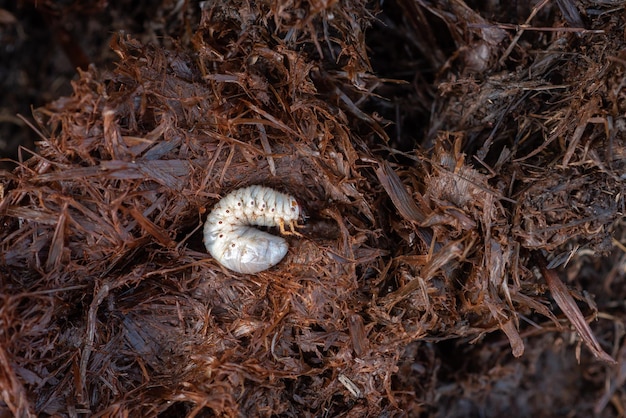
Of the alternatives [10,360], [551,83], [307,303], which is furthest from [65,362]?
[551,83]

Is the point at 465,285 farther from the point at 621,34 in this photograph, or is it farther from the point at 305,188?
the point at 621,34

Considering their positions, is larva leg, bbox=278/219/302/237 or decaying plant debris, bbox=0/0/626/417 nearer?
decaying plant debris, bbox=0/0/626/417

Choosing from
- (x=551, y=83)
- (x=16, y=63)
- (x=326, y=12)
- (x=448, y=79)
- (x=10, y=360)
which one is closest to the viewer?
(x=10, y=360)

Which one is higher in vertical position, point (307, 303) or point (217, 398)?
point (307, 303)

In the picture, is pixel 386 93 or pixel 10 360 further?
pixel 386 93

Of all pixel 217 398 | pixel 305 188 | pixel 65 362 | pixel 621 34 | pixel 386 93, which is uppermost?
pixel 621 34

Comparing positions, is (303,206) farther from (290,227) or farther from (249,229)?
(249,229)
